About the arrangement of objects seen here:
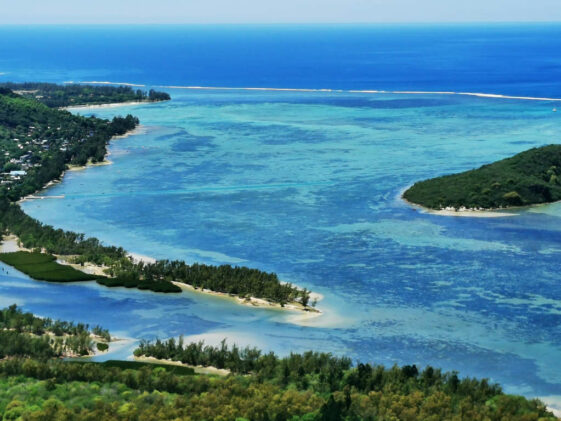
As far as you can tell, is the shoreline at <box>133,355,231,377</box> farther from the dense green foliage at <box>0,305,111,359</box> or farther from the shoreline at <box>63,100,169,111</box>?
the shoreline at <box>63,100,169,111</box>

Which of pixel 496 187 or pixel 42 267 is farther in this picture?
pixel 496 187

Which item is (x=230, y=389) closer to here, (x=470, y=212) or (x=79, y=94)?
(x=470, y=212)

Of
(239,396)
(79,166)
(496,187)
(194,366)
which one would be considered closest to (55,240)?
(194,366)

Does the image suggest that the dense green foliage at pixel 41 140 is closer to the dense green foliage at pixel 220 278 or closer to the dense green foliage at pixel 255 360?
the dense green foliage at pixel 220 278

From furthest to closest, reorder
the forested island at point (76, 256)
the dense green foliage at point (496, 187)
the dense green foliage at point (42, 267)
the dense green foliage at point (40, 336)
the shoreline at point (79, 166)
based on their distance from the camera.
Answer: the shoreline at point (79, 166)
the dense green foliage at point (496, 187)
the dense green foliage at point (42, 267)
the forested island at point (76, 256)
the dense green foliage at point (40, 336)

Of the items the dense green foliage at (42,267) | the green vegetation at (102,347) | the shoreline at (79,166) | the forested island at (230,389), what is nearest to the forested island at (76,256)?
the dense green foliage at (42,267)

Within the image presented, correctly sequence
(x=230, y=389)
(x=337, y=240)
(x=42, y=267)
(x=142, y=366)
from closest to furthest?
(x=230, y=389) → (x=142, y=366) → (x=42, y=267) → (x=337, y=240)
